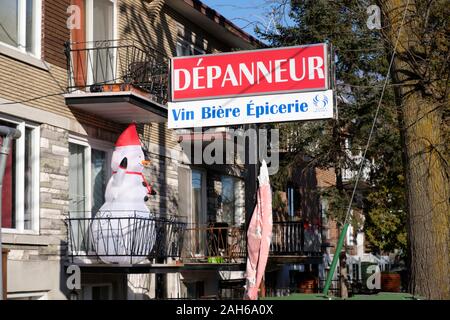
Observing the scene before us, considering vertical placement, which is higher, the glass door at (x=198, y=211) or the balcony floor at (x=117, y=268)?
the glass door at (x=198, y=211)

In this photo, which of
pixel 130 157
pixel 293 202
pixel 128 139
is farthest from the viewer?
pixel 293 202

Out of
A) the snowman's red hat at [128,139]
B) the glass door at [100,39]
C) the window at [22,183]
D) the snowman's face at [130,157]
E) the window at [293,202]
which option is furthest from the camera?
the window at [293,202]

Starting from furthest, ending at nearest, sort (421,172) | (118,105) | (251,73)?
(118,105) < (251,73) < (421,172)

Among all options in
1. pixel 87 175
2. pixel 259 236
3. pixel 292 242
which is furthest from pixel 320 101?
pixel 292 242

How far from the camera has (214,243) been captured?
742 inches

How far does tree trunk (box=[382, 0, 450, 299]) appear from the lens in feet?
37.4

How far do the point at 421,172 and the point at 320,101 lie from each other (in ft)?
5.83

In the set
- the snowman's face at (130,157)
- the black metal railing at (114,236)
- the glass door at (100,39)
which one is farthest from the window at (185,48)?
the black metal railing at (114,236)

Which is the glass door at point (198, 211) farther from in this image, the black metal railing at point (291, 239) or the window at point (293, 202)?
the window at point (293, 202)

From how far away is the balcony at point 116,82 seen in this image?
1413 cm

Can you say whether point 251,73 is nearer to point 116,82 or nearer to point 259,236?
point 259,236

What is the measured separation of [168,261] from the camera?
16656mm

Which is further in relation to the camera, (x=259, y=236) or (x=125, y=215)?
(x=125, y=215)

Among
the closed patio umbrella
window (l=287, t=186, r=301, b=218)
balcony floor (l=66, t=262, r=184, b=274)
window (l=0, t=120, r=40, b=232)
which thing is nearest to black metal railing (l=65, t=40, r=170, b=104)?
window (l=0, t=120, r=40, b=232)
